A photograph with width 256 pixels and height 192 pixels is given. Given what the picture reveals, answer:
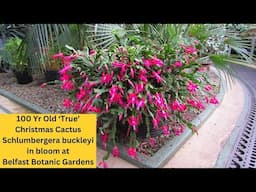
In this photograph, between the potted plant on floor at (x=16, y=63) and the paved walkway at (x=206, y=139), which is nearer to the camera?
the paved walkway at (x=206, y=139)

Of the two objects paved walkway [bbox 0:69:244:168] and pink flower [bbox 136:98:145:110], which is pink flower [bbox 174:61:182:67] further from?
paved walkway [bbox 0:69:244:168]

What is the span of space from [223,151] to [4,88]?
111 inches

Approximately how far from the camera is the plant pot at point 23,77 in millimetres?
3319

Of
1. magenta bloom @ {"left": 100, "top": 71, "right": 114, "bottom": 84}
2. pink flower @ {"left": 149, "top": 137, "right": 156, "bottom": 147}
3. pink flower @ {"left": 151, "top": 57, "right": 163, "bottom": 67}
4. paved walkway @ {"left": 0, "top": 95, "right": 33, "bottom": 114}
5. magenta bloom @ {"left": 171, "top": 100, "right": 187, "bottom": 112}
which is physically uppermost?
pink flower @ {"left": 151, "top": 57, "right": 163, "bottom": 67}

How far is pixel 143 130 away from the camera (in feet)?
5.89

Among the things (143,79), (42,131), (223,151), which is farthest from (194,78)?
(42,131)

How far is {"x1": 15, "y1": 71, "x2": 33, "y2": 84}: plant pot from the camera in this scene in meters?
Result: 3.32

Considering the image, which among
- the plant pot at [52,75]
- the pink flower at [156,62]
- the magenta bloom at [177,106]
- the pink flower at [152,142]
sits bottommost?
the pink flower at [152,142]

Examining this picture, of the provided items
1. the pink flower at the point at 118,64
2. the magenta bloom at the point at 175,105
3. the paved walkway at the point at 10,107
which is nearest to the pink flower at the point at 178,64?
the magenta bloom at the point at 175,105

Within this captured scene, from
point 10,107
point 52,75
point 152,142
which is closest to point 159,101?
point 152,142

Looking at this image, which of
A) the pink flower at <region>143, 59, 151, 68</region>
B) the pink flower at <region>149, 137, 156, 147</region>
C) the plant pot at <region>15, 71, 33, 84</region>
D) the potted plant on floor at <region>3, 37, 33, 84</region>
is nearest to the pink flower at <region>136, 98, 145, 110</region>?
the pink flower at <region>143, 59, 151, 68</region>

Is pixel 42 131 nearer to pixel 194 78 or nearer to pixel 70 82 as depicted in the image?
pixel 70 82

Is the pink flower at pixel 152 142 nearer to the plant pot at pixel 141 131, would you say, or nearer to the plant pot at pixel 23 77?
the plant pot at pixel 141 131

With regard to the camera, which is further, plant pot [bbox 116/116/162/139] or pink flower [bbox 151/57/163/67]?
plant pot [bbox 116/116/162/139]
